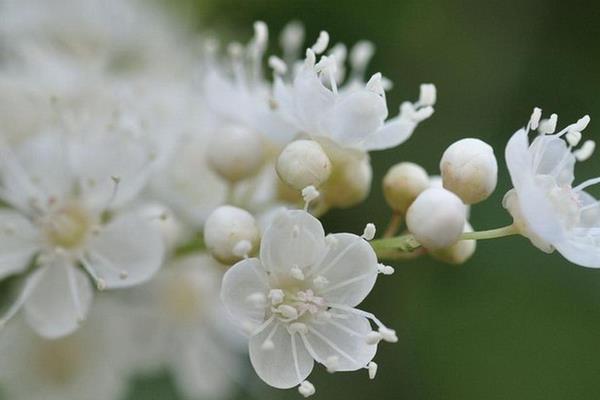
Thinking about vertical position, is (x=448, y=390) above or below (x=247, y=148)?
below

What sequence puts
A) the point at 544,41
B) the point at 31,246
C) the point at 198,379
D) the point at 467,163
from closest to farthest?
the point at 467,163, the point at 31,246, the point at 198,379, the point at 544,41

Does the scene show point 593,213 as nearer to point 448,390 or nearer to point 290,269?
point 290,269

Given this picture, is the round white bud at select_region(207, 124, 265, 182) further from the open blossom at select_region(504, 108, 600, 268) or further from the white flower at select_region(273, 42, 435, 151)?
the open blossom at select_region(504, 108, 600, 268)

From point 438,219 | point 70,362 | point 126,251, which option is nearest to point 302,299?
point 438,219

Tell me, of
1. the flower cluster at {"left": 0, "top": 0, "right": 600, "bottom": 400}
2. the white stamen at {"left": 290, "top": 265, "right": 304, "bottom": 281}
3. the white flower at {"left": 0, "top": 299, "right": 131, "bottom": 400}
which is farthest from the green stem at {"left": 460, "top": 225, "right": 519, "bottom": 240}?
the white flower at {"left": 0, "top": 299, "right": 131, "bottom": 400}

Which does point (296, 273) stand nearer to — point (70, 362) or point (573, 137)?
point (573, 137)

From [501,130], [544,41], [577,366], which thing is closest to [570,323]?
[577,366]

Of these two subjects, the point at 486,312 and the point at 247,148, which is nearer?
the point at 247,148

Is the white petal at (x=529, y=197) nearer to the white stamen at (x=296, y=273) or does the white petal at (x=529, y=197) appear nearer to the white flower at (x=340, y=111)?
the white flower at (x=340, y=111)

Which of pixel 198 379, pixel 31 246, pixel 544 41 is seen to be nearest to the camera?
pixel 31 246
